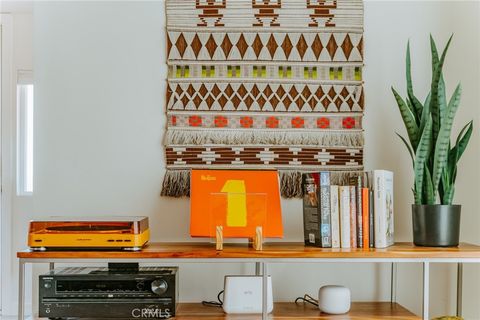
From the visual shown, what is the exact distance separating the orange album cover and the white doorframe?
212cm

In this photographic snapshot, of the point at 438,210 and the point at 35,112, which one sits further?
the point at 35,112

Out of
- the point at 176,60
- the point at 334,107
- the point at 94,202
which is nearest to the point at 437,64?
the point at 334,107

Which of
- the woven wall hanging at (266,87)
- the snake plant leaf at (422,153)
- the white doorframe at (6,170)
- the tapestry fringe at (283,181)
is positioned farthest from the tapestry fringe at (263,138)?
the white doorframe at (6,170)

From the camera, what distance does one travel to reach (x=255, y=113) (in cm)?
240

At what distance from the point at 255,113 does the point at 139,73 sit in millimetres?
532

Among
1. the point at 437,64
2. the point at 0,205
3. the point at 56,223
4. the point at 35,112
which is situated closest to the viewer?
the point at 56,223

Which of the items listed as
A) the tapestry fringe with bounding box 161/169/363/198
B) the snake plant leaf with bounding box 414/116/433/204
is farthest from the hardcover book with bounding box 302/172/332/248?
the snake plant leaf with bounding box 414/116/433/204

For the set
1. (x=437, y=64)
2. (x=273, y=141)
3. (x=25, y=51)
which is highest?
(x=25, y=51)

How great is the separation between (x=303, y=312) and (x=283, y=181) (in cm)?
55

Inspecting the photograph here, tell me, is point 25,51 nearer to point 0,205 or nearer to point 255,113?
point 0,205

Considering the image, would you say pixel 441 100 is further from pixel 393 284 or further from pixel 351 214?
pixel 393 284

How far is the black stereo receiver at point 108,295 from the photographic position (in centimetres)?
196

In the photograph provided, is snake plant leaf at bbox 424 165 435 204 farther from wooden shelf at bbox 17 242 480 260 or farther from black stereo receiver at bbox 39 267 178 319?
black stereo receiver at bbox 39 267 178 319

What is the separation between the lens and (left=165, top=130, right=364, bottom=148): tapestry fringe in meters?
2.38
